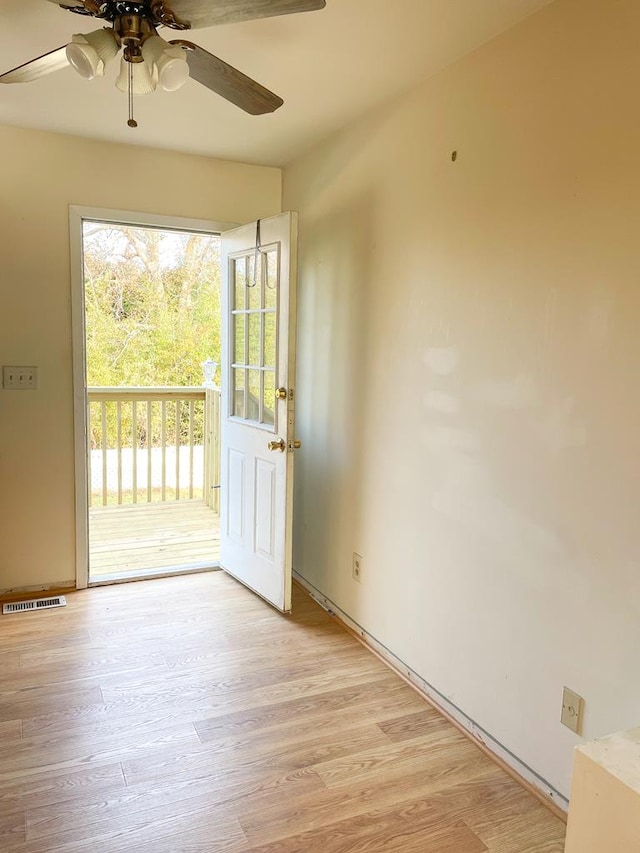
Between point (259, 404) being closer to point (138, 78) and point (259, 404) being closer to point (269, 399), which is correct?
point (269, 399)

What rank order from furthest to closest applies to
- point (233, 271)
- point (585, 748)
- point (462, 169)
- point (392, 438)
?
1. point (233, 271)
2. point (392, 438)
3. point (462, 169)
4. point (585, 748)

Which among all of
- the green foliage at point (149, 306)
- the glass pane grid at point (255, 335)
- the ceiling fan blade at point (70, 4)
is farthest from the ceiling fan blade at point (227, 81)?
the green foliage at point (149, 306)

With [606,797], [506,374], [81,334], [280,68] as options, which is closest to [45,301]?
[81,334]

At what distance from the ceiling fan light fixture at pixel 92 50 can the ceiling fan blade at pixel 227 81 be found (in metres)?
0.16

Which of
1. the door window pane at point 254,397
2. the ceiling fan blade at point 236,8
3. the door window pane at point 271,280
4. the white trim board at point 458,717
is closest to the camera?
the ceiling fan blade at point 236,8

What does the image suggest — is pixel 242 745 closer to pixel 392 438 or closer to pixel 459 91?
pixel 392 438

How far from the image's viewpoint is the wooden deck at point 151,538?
144 inches

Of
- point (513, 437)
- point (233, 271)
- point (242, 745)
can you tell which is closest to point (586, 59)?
point (513, 437)

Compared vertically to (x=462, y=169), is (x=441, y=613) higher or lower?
lower

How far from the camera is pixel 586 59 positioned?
1.62 meters

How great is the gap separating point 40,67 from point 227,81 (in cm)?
51

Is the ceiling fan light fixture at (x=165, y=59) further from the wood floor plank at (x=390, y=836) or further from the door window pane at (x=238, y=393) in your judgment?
the wood floor plank at (x=390, y=836)

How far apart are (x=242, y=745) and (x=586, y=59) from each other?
2365 millimetres

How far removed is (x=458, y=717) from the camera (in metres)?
2.16
